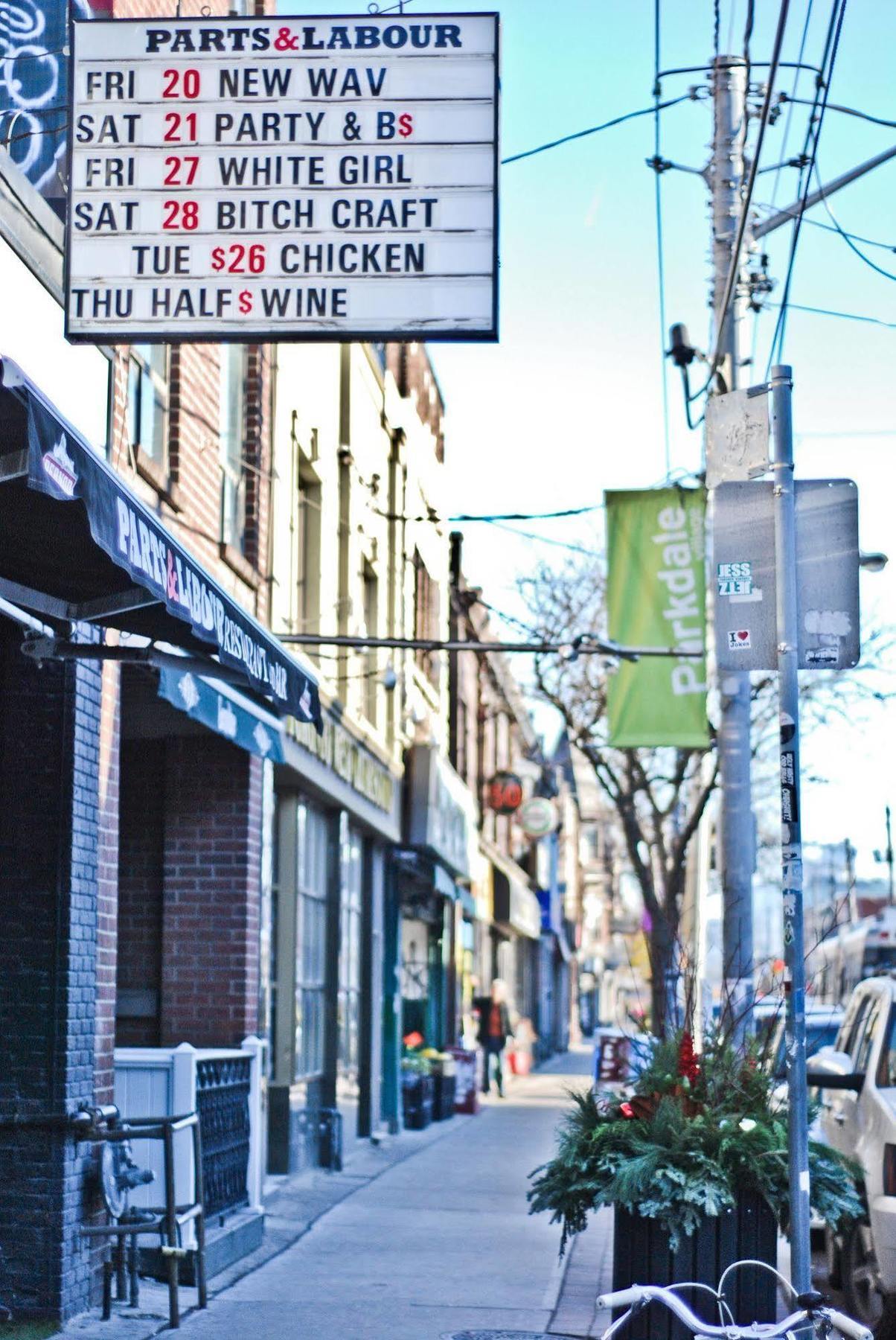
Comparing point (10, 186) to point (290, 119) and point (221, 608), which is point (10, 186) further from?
point (221, 608)

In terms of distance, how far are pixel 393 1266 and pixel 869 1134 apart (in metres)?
3.48

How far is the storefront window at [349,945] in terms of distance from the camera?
58.3 ft

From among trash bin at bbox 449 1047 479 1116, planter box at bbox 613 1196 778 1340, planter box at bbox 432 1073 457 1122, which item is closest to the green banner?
planter box at bbox 613 1196 778 1340

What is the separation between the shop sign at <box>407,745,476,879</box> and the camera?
2155 centimetres

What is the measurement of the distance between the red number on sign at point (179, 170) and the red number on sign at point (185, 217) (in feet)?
0.28

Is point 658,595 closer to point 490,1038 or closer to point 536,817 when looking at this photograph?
point 490,1038

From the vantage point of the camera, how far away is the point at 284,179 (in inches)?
295

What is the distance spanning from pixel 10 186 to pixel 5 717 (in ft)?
8.14

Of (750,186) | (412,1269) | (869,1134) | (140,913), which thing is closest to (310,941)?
(140,913)

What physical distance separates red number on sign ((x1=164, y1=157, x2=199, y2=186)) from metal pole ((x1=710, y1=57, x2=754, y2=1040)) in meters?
5.97

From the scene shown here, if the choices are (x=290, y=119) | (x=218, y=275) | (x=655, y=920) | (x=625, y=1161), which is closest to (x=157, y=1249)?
(x=625, y=1161)

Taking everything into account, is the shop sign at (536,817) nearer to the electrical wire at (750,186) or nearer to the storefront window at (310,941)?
the storefront window at (310,941)

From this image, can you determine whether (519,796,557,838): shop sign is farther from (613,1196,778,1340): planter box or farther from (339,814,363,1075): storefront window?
(613,1196,778,1340): planter box

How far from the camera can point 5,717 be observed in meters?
8.83
